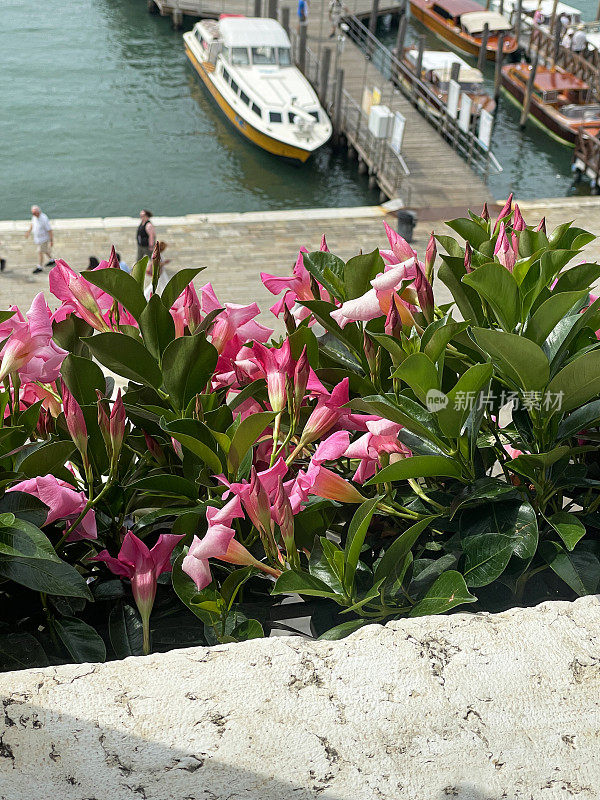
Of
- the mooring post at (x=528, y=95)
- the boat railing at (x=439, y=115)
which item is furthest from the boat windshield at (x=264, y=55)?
the mooring post at (x=528, y=95)

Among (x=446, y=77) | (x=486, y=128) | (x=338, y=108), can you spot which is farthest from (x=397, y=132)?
(x=446, y=77)

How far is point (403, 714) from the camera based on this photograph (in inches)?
46.4

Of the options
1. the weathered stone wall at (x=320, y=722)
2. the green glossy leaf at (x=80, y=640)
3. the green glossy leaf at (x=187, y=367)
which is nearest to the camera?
the weathered stone wall at (x=320, y=722)

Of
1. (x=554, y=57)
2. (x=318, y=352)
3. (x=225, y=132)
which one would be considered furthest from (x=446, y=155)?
(x=318, y=352)

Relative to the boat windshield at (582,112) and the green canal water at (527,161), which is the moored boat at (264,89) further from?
the boat windshield at (582,112)

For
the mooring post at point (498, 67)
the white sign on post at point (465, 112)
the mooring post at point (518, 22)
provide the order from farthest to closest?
the mooring post at point (518, 22) → the mooring post at point (498, 67) → the white sign on post at point (465, 112)

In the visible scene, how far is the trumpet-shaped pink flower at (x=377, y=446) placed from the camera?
1.52m

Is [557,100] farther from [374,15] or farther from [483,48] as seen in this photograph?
[374,15]

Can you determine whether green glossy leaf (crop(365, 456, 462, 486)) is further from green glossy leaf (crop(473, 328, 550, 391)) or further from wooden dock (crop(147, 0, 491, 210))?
wooden dock (crop(147, 0, 491, 210))

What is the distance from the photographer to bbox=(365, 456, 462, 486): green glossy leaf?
1398mm

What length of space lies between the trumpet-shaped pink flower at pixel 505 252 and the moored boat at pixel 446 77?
20.8 meters

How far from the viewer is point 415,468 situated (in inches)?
55.8

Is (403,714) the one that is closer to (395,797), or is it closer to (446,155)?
(395,797)

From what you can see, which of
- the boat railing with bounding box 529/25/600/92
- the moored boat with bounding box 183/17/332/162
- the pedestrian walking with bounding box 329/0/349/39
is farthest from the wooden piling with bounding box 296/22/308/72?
the boat railing with bounding box 529/25/600/92
